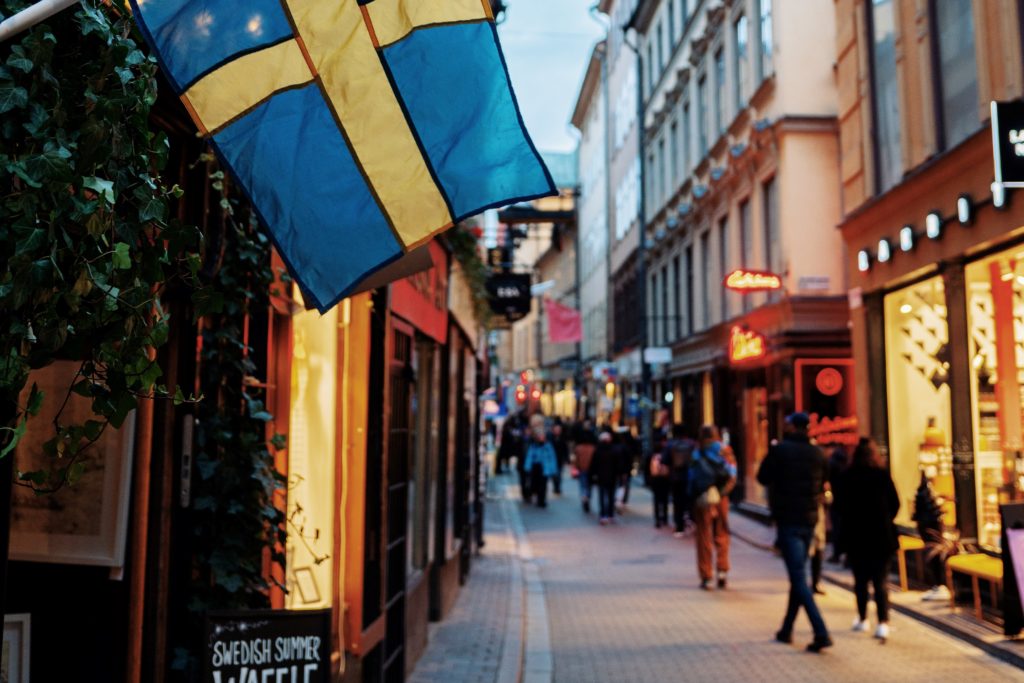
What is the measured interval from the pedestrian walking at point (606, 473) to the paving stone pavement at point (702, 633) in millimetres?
4378

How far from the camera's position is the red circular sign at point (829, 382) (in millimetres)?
19297

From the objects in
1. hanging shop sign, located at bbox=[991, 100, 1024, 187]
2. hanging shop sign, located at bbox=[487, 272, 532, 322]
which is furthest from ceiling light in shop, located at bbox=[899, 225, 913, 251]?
hanging shop sign, located at bbox=[487, 272, 532, 322]

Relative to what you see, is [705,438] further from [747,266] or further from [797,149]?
[747,266]

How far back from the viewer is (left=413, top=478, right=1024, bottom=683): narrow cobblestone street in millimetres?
7914

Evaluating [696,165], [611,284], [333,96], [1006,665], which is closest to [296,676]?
[333,96]

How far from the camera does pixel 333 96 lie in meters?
3.03

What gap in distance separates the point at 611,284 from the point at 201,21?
43093 mm

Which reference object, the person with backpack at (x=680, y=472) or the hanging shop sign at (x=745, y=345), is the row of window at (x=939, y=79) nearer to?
the person with backpack at (x=680, y=472)

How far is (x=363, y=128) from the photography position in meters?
3.07

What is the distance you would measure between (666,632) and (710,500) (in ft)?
9.14

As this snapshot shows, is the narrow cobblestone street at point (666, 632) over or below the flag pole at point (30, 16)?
below

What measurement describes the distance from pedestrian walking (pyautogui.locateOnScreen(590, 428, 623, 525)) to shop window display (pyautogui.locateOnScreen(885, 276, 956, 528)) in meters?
7.43

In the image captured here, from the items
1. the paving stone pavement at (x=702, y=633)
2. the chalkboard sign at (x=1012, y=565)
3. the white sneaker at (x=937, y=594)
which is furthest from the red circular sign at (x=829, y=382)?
the chalkboard sign at (x=1012, y=565)

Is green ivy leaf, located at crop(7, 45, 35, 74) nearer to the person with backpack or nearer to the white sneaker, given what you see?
the white sneaker
